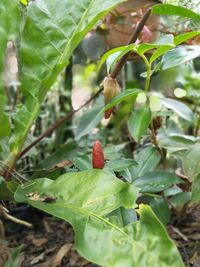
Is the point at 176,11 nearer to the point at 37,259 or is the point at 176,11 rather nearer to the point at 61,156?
the point at 61,156

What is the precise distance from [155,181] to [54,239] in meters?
0.49

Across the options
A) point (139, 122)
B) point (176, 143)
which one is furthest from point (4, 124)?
point (176, 143)

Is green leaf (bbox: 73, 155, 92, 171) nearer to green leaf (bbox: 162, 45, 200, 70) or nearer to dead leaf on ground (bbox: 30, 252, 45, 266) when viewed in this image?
green leaf (bbox: 162, 45, 200, 70)

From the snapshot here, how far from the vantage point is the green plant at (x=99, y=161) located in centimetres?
66

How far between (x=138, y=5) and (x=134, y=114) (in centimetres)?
51

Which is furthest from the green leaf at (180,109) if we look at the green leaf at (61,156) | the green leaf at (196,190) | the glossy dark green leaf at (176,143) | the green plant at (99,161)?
the green leaf at (61,156)

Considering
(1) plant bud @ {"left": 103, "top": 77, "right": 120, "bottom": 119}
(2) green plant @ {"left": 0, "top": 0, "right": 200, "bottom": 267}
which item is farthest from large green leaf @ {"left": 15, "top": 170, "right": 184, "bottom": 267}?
(1) plant bud @ {"left": 103, "top": 77, "right": 120, "bottom": 119}

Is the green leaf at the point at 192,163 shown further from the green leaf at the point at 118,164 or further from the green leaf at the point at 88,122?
the green leaf at the point at 88,122

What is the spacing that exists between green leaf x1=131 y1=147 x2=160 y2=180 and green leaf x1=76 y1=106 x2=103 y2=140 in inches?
7.9

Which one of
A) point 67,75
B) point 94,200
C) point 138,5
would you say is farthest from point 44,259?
point 138,5

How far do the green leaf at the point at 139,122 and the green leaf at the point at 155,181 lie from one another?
104mm

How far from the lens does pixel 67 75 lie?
161 centimetres

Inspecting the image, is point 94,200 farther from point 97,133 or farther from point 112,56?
point 97,133

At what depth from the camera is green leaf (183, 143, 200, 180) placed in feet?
3.11
